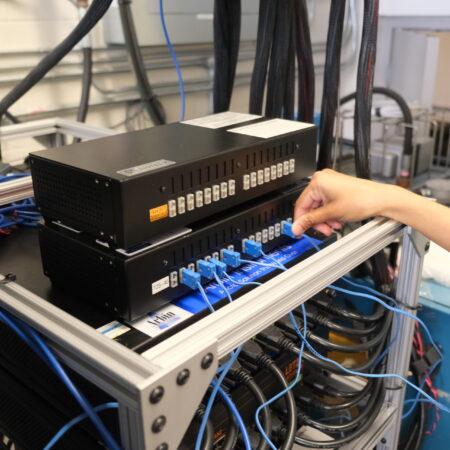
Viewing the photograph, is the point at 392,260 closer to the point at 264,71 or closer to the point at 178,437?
the point at 264,71

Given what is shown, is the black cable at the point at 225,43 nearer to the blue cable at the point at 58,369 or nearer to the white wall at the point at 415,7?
the white wall at the point at 415,7

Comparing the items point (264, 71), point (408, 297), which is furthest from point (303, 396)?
point (264, 71)

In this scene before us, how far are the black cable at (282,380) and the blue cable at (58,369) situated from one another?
0.28 metres

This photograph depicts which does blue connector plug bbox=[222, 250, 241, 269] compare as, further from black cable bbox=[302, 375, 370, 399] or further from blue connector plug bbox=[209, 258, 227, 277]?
black cable bbox=[302, 375, 370, 399]

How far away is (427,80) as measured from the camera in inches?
79.1

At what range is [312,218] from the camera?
85 centimetres

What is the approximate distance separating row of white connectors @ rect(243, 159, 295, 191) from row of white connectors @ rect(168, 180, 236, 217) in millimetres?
33

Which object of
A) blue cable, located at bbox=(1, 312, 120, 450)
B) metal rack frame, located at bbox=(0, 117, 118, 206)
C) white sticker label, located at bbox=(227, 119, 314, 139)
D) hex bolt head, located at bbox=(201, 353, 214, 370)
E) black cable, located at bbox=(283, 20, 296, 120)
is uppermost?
black cable, located at bbox=(283, 20, 296, 120)

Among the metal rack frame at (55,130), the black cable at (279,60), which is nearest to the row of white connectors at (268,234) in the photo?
the black cable at (279,60)

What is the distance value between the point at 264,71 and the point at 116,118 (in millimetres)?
1139

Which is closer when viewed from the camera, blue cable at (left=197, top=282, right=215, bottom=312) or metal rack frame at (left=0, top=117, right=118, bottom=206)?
blue cable at (left=197, top=282, right=215, bottom=312)

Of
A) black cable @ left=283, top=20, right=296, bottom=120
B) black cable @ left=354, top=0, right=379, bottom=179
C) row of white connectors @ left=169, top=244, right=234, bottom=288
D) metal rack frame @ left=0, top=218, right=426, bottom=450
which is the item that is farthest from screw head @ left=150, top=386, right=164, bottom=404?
black cable @ left=283, top=20, right=296, bottom=120

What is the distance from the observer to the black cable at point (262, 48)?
Answer: 1112 mm

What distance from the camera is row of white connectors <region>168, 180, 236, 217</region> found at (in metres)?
0.69
